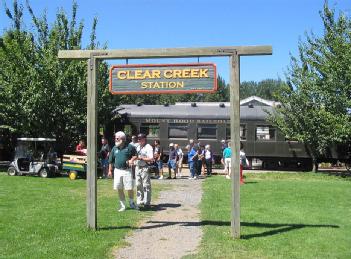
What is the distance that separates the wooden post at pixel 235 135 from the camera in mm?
8562

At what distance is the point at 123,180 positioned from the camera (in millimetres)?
10852

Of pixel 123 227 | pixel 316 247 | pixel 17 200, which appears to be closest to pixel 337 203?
pixel 316 247

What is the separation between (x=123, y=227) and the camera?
9367mm

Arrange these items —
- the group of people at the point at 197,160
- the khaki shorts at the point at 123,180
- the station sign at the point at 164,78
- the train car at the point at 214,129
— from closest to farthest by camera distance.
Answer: the station sign at the point at 164,78 → the khaki shorts at the point at 123,180 → the group of people at the point at 197,160 → the train car at the point at 214,129

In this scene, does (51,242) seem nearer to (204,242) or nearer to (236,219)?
(204,242)

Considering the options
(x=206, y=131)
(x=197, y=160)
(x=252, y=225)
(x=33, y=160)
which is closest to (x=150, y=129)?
(x=206, y=131)

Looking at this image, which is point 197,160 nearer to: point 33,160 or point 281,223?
point 33,160

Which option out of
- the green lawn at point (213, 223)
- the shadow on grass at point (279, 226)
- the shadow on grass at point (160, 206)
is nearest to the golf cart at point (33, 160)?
the green lawn at point (213, 223)

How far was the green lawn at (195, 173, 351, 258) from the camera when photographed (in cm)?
771

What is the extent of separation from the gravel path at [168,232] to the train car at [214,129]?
1249 cm

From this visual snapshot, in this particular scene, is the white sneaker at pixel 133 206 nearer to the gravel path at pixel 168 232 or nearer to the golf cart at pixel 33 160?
the gravel path at pixel 168 232

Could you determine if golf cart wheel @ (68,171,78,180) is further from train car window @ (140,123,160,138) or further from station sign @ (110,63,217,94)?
station sign @ (110,63,217,94)

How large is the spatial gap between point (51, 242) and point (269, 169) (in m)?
19.9

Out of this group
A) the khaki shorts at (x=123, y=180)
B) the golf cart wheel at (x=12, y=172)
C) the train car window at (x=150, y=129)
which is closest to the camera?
the khaki shorts at (x=123, y=180)
